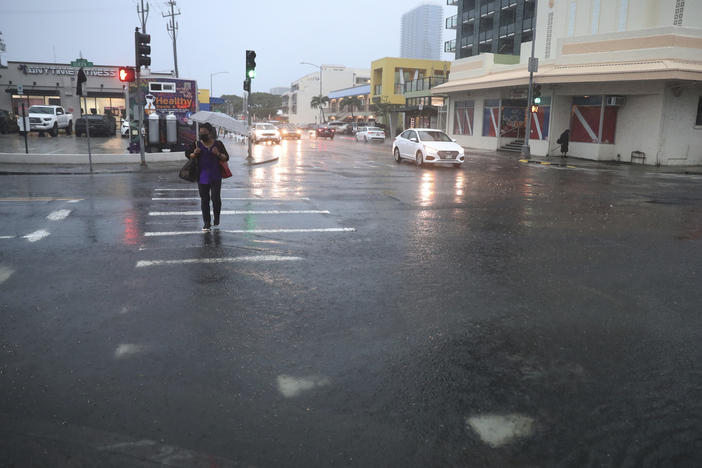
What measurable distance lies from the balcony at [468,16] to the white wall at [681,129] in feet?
116

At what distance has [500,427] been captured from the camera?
11.2 feet

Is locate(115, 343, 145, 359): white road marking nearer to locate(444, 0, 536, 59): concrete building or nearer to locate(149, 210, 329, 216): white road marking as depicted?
locate(149, 210, 329, 216): white road marking

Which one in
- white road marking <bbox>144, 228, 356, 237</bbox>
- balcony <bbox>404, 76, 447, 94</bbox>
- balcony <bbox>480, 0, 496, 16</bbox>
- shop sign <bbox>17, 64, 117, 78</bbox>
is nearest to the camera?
white road marking <bbox>144, 228, 356, 237</bbox>

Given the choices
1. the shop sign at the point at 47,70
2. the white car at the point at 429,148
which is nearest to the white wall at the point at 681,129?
the white car at the point at 429,148

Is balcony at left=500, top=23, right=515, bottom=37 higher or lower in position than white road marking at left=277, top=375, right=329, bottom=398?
higher

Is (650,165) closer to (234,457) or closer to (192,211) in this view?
(192,211)

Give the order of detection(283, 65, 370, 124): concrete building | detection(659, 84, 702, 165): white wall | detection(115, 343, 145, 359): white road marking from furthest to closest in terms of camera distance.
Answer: detection(283, 65, 370, 124): concrete building < detection(659, 84, 702, 165): white wall < detection(115, 343, 145, 359): white road marking

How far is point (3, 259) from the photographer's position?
7.21m

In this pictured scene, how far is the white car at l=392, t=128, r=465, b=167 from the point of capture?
2228cm

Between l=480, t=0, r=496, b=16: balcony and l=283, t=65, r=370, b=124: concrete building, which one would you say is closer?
l=480, t=0, r=496, b=16: balcony

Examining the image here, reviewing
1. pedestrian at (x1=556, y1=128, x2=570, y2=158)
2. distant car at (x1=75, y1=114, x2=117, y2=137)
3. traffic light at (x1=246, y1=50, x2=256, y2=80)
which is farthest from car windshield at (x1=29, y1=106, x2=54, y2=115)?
pedestrian at (x1=556, y1=128, x2=570, y2=158)

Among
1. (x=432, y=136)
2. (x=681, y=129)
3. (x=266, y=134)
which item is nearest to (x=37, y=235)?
(x=432, y=136)

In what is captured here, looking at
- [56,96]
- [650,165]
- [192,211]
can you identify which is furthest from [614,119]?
[56,96]

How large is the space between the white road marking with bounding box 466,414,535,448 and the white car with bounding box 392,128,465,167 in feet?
63.6
